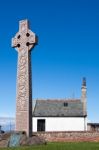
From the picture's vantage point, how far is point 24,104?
28.5m

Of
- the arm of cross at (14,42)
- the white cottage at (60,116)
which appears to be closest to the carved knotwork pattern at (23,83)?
the arm of cross at (14,42)

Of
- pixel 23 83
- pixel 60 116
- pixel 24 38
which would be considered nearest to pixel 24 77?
pixel 23 83

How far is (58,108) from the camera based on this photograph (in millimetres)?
63875

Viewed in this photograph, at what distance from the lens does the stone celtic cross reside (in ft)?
93.0

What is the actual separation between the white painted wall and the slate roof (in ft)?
1.94

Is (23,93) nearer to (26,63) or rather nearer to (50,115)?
(26,63)

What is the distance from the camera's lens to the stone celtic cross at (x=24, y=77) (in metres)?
28.4

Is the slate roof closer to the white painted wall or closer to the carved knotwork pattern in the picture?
the white painted wall

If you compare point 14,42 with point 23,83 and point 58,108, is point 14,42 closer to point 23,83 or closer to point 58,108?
point 23,83

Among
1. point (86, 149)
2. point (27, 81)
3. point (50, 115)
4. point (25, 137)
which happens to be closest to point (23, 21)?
point (27, 81)

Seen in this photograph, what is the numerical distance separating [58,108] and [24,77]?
35.6m

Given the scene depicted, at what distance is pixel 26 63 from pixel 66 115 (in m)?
35.0

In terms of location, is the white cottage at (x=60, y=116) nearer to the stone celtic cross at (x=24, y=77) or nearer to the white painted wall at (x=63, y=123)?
the white painted wall at (x=63, y=123)

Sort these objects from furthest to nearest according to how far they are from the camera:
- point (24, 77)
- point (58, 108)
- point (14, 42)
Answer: point (58, 108) → point (14, 42) → point (24, 77)
